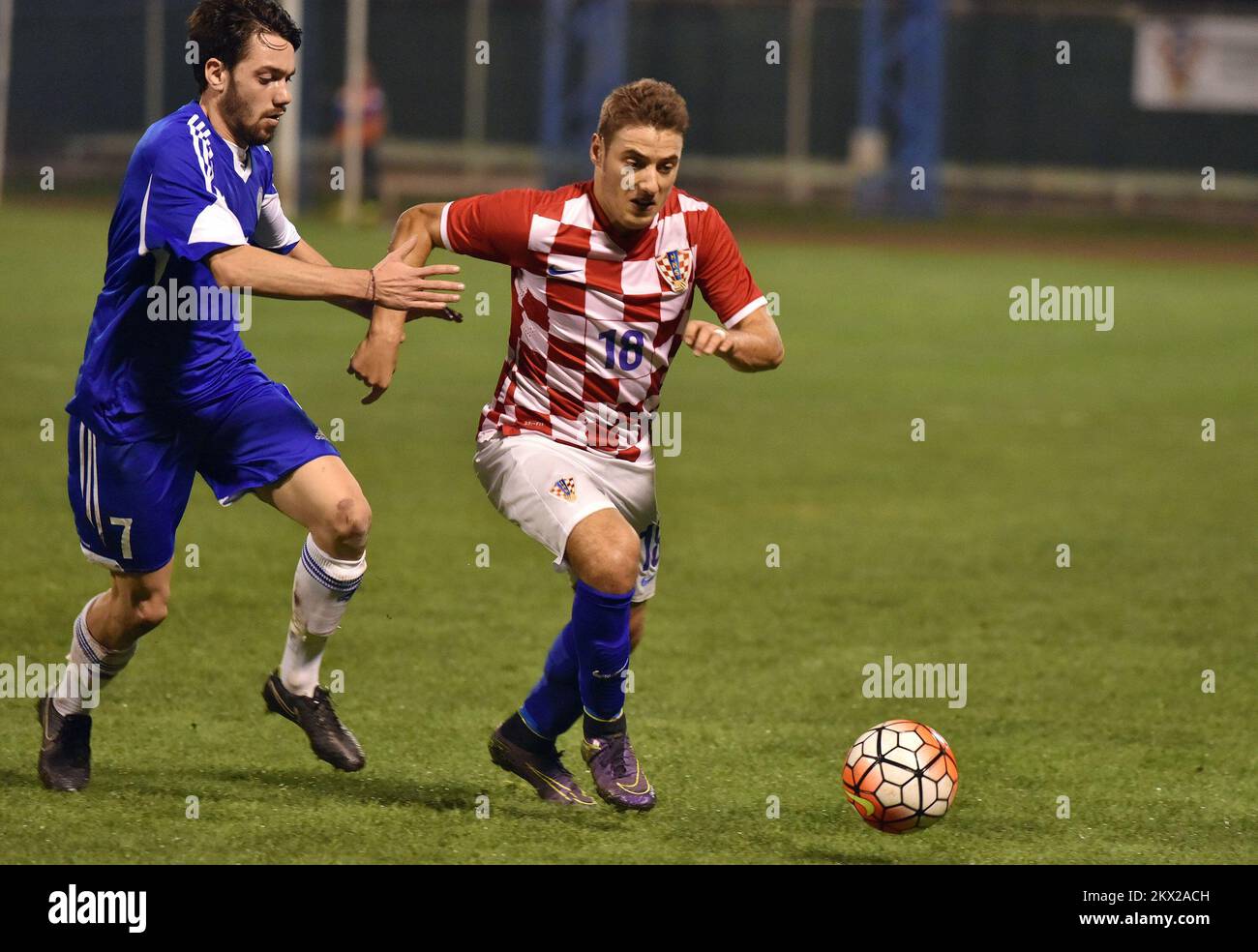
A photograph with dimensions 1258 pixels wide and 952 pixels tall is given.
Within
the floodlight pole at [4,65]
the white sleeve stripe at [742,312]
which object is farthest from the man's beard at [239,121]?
the floodlight pole at [4,65]

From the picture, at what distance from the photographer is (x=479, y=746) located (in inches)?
232

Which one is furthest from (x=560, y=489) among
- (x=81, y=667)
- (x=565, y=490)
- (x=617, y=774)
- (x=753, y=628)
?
(x=753, y=628)

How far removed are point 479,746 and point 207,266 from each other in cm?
181

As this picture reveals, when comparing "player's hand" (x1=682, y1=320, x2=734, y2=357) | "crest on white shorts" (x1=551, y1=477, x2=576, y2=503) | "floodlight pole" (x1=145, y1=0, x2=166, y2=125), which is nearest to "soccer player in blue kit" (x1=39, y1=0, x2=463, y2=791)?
"crest on white shorts" (x1=551, y1=477, x2=576, y2=503)

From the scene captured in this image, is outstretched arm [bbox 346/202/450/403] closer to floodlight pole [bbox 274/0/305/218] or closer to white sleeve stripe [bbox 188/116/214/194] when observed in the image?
white sleeve stripe [bbox 188/116/214/194]

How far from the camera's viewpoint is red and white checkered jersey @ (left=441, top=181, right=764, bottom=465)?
5.24 metres

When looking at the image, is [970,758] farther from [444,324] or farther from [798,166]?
[798,166]

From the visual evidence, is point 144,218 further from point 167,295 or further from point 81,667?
point 81,667

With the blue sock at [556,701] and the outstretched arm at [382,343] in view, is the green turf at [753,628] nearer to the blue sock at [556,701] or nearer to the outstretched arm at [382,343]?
the blue sock at [556,701]

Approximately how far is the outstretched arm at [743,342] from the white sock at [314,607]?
45.7 inches

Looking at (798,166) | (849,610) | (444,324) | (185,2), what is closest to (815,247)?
(798,166)

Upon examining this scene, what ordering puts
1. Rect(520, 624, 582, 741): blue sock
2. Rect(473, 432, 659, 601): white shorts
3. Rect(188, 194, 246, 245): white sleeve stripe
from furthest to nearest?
Rect(520, 624, 582, 741): blue sock
Rect(473, 432, 659, 601): white shorts
Rect(188, 194, 246, 245): white sleeve stripe

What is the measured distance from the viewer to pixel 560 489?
16.7 ft

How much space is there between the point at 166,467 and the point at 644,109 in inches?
63.7
